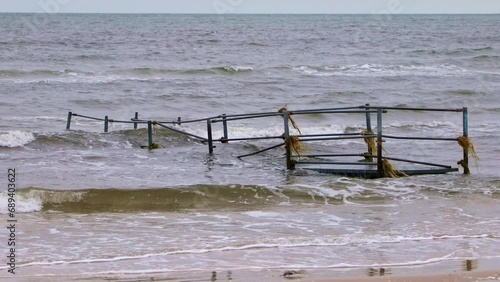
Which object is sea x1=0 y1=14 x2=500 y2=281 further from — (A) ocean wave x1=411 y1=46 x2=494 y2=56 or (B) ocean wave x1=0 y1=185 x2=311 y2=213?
(A) ocean wave x1=411 y1=46 x2=494 y2=56

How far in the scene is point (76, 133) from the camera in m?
18.0

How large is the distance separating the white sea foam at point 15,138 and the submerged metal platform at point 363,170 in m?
7.07

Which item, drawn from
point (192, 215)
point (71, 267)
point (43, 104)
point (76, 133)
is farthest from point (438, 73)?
point (71, 267)

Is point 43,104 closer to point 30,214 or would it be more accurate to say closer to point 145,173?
point 145,173

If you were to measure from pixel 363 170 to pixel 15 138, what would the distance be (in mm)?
8466

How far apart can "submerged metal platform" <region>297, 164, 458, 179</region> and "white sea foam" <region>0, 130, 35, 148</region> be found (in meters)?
7.07

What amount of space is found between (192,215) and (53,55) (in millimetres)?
32693

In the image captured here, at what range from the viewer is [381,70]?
3731cm

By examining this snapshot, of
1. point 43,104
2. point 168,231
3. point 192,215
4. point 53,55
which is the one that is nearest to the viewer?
point 168,231

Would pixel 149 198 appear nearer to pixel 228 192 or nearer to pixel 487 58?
pixel 228 192

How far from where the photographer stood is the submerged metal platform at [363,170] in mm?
12734

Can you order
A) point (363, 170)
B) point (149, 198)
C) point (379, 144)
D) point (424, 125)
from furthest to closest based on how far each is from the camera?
point (424, 125), point (363, 170), point (379, 144), point (149, 198)

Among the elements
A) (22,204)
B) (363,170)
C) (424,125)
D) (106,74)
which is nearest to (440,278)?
(363,170)

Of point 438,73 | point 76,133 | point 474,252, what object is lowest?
point 474,252
